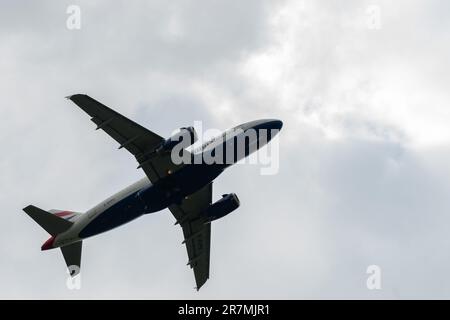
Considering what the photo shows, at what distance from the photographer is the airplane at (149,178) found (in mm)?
66750

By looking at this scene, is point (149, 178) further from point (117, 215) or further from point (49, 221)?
point (49, 221)

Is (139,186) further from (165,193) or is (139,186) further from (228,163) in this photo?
(228,163)

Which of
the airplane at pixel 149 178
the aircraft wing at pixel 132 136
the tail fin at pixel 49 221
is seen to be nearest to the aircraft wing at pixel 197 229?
the airplane at pixel 149 178

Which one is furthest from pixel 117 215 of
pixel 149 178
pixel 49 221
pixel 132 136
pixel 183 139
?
pixel 183 139

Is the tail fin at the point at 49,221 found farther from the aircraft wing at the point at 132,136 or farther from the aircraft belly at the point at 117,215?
the aircraft wing at the point at 132,136

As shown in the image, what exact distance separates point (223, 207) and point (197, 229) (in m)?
5.94

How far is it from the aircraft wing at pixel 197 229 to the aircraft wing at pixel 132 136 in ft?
27.9

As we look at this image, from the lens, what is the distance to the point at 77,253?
78.5 metres

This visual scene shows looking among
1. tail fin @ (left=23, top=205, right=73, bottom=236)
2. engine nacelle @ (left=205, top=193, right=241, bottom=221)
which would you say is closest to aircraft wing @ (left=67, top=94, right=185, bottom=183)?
engine nacelle @ (left=205, top=193, right=241, bottom=221)

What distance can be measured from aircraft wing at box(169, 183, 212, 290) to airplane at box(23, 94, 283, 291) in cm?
33

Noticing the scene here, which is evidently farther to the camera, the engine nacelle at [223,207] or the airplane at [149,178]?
the engine nacelle at [223,207]

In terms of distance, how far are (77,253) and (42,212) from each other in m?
7.03

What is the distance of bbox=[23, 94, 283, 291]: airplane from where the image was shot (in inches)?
2628
